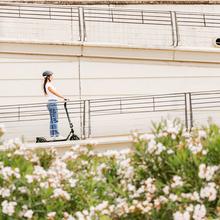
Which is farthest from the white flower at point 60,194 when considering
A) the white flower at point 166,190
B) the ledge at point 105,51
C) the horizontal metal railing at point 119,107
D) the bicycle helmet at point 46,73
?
the ledge at point 105,51

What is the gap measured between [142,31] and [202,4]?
1.81 meters

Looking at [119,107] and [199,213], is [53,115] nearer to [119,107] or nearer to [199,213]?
[119,107]

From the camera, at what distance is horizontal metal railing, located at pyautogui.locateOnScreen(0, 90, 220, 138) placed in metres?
13.0

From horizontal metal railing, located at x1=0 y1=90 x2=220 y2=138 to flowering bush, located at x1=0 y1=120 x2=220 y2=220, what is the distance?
6.58 metres

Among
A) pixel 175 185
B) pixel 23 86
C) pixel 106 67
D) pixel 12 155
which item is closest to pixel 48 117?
pixel 23 86

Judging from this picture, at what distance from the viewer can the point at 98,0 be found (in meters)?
14.3

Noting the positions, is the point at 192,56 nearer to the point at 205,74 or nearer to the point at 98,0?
the point at 205,74

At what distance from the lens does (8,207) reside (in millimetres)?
5703

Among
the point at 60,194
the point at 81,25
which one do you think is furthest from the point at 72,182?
the point at 81,25

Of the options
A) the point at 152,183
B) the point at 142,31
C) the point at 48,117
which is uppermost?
the point at 142,31

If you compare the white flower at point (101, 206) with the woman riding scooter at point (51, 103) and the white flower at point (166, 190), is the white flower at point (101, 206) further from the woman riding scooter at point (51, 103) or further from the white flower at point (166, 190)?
the woman riding scooter at point (51, 103)

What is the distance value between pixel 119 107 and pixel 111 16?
2224mm

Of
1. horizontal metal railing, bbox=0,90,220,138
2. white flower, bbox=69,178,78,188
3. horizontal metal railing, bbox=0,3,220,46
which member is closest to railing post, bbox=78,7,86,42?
horizontal metal railing, bbox=0,3,220,46

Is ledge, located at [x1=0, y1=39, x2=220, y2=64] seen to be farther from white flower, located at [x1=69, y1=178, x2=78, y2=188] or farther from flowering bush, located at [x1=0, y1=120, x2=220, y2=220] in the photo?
white flower, located at [x1=69, y1=178, x2=78, y2=188]
